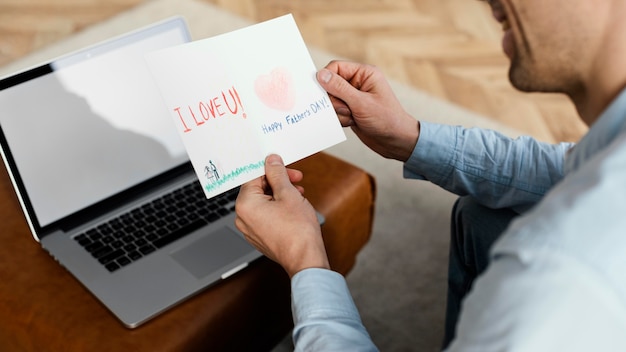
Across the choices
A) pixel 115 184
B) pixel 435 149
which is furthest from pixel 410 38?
pixel 115 184

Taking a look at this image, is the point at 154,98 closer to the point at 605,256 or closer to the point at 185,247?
the point at 185,247

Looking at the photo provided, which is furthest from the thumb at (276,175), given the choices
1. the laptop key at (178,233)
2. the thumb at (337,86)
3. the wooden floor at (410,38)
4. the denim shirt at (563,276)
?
the wooden floor at (410,38)

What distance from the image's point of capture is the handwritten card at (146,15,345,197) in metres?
1.03

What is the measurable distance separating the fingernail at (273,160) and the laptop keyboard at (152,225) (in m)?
0.29

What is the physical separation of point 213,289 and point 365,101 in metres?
0.42

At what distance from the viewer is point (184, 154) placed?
1.40 m

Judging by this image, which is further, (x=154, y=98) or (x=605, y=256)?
(x=154, y=98)

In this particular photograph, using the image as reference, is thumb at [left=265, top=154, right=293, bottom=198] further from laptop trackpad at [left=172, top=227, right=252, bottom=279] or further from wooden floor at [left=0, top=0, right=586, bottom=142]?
Result: wooden floor at [left=0, top=0, right=586, bottom=142]

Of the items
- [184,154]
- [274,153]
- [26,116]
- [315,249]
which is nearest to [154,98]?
[184,154]

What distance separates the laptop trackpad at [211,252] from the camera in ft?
3.97

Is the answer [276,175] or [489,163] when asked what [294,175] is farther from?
[489,163]

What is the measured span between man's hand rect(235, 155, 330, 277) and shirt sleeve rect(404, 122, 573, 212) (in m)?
0.33

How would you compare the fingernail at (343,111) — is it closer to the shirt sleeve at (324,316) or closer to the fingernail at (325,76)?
the fingernail at (325,76)

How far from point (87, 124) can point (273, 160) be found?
419 mm
